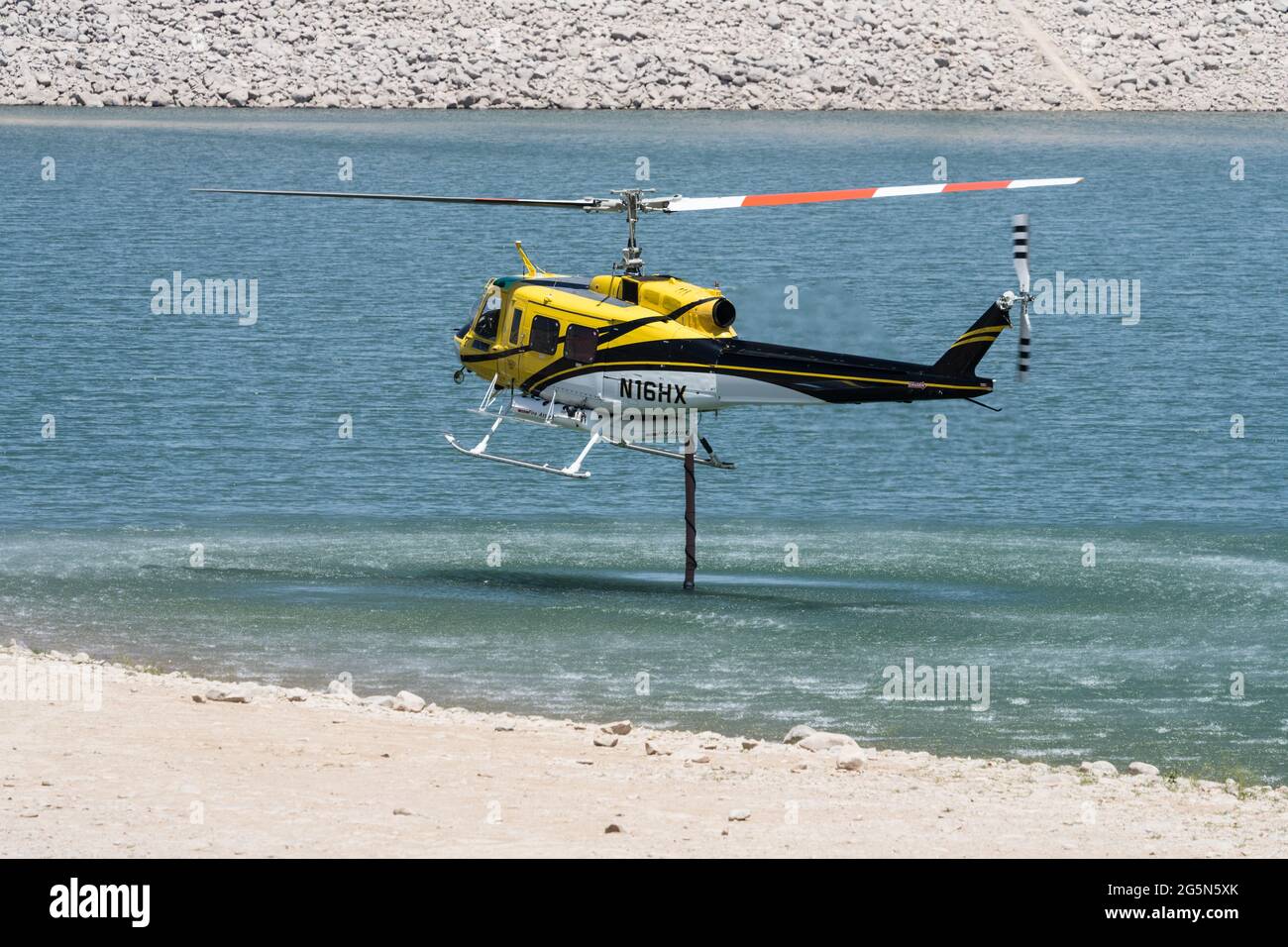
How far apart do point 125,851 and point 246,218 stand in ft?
323

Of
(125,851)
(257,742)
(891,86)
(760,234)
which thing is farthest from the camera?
(891,86)

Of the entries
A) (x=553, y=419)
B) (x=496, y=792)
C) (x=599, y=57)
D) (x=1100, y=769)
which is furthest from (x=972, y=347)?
(x=599, y=57)

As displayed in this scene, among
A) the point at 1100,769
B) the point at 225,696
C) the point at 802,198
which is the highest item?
the point at 802,198

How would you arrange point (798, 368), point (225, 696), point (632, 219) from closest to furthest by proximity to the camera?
point (225, 696) < point (632, 219) < point (798, 368)

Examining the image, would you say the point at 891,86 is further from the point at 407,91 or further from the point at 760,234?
the point at 760,234

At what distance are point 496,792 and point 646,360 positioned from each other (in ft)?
43.5

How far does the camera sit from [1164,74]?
16862cm

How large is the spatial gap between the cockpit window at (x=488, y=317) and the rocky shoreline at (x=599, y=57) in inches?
5043

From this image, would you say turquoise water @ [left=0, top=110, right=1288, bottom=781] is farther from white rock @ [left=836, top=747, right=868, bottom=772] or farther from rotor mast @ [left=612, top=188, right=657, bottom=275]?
white rock @ [left=836, top=747, right=868, bottom=772]

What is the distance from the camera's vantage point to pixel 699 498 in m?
51.0

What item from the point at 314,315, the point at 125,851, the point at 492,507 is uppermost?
the point at 314,315

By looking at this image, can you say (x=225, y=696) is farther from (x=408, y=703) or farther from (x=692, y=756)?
(x=692, y=756)

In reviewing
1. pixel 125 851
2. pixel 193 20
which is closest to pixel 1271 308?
pixel 125 851

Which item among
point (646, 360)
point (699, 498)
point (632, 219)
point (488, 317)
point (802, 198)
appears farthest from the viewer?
point (699, 498)
